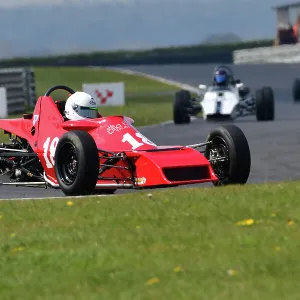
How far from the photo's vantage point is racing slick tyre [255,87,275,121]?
24.2 meters

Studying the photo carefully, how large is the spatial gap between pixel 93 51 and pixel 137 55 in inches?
116

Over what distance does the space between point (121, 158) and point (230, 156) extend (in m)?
1.11

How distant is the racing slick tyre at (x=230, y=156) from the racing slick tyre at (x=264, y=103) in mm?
12732

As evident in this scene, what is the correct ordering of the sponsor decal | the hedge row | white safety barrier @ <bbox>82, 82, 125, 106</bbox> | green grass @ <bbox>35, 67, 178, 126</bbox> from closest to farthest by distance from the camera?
the sponsor decal
green grass @ <bbox>35, 67, 178, 126</bbox>
white safety barrier @ <bbox>82, 82, 125, 106</bbox>
the hedge row

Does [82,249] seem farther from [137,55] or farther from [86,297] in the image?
[137,55]

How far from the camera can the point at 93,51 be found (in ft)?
239

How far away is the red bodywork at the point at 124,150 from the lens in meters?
10.9

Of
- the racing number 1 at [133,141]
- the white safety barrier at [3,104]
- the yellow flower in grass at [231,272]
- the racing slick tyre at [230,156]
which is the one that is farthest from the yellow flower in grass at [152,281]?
the white safety barrier at [3,104]

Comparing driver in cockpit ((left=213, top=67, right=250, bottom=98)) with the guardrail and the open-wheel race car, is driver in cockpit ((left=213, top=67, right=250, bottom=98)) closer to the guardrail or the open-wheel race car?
the guardrail

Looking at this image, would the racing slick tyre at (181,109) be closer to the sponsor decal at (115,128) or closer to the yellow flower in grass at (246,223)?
the sponsor decal at (115,128)

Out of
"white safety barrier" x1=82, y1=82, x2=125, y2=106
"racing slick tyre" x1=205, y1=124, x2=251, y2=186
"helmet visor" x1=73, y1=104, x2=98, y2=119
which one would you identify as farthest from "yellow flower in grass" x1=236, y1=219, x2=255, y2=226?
"white safety barrier" x1=82, y1=82, x2=125, y2=106

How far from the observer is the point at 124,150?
11.4 meters

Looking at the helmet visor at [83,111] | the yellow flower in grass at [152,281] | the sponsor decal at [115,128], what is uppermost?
the helmet visor at [83,111]

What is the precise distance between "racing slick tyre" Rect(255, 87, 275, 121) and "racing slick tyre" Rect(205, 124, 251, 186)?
12.7m
